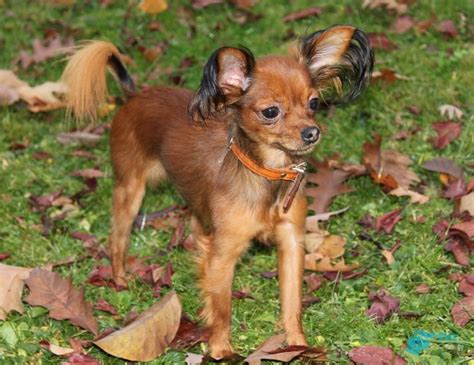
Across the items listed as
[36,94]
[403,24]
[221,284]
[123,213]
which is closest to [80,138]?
[36,94]

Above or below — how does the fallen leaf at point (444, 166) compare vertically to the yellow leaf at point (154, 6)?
below

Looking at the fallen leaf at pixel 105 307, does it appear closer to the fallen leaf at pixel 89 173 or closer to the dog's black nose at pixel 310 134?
the fallen leaf at pixel 89 173

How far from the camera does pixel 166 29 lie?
7695 mm

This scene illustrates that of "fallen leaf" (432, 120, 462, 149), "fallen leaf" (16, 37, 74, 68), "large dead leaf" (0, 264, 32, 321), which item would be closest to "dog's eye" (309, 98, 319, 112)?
"large dead leaf" (0, 264, 32, 321)

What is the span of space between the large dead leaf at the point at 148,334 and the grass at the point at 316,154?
9 cm

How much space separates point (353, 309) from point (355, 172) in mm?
1286

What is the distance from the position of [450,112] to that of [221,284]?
252 centimetres

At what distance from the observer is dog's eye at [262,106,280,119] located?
3900 millimetres

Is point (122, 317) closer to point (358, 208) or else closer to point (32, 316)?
point (32, 316)

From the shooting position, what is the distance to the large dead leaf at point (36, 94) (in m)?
6.74

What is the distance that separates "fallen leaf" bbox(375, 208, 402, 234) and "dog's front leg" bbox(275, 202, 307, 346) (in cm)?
91

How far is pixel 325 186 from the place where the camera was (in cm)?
543

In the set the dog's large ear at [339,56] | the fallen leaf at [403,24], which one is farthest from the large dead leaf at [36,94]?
the dog's large ear at [339,56]

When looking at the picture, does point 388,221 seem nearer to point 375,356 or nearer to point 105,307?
point 375,356
